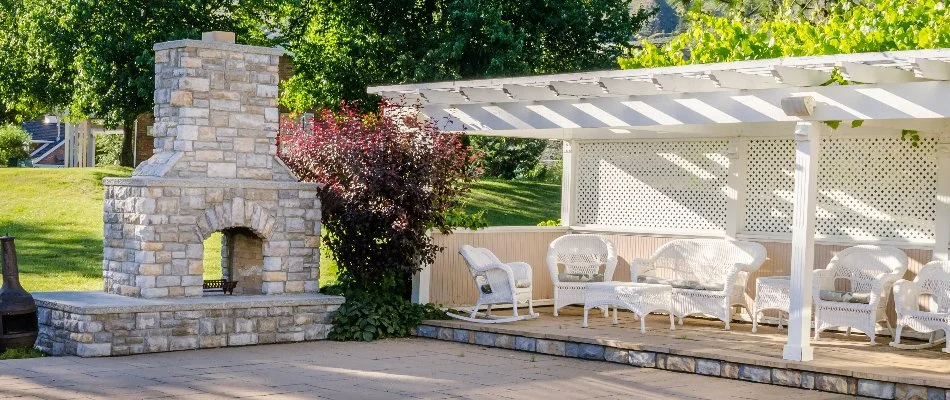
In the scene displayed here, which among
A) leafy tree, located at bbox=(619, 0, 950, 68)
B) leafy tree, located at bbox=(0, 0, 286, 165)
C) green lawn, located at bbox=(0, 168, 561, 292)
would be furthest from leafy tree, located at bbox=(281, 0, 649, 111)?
leafy tree, located at bbox=(619, 0, 950, 68)

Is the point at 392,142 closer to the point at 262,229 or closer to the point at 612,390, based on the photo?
the point at 262,229

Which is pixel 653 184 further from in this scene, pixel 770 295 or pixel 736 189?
pixel 770 295

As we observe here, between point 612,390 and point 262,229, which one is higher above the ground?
point 262,229

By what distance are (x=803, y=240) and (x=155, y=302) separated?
5349 millimetres

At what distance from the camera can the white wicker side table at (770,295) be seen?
418 inches

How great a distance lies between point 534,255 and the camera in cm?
1280

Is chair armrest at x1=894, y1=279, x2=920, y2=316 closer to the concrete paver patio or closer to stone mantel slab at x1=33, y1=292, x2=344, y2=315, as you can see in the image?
the concrete paver patio

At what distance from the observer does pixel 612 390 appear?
27.2 ft

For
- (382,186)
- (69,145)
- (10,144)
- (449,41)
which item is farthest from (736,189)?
(69,145)

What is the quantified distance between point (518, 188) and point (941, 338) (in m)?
15.0

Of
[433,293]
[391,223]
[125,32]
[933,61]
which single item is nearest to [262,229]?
[391,223]

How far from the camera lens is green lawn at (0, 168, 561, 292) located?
16156mm

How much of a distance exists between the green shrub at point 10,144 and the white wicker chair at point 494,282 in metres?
19.0

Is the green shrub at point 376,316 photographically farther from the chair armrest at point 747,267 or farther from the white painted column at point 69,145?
the white painted column at point 69,145
